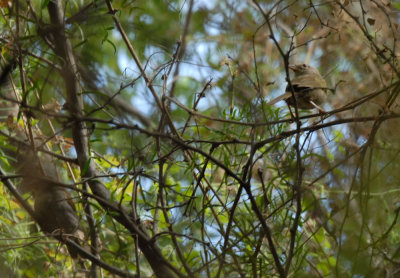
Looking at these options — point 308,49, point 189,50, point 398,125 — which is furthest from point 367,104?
point 308,49

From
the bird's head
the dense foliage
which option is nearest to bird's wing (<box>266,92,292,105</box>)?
the dense foliage

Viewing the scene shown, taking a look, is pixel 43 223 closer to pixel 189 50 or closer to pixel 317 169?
pixel 189 50

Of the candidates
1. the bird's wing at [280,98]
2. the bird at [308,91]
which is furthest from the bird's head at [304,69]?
the bird's wing at [280,98]

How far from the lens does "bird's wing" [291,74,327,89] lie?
80.0 inches

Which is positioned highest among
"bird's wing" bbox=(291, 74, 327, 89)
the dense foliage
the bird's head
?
the bird's head

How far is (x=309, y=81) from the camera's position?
6.75 ft

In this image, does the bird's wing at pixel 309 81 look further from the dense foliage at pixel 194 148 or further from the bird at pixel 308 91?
the dense foliage at pixel 194 148

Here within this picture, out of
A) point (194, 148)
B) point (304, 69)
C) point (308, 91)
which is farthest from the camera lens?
point (304, 69)

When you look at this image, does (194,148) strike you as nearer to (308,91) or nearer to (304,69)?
(308,91)

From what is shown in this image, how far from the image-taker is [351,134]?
1756 mm

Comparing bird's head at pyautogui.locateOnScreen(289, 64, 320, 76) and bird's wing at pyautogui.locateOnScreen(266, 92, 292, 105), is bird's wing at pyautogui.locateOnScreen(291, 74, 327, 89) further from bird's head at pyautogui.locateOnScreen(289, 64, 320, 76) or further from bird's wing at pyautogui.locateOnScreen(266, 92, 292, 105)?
bird's wing at pyautogui.locateOnScreen(266, 92, 292, 105)

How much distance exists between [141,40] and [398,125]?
93 cm

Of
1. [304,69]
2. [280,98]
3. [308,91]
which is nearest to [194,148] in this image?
[280,98]

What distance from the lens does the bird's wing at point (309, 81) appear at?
6.66 ft
